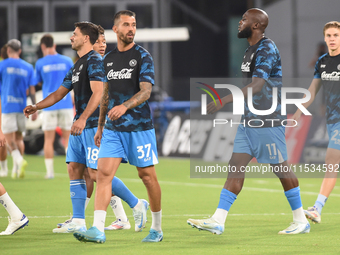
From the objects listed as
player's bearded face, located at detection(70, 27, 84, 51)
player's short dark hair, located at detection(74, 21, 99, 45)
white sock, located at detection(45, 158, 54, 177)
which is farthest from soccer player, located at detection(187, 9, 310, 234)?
white sock, located at detection(45, 158, 54, 177)

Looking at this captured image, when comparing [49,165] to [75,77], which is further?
[49,165]

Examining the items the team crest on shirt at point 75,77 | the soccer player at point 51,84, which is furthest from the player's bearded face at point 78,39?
the soccer player at point 51,84

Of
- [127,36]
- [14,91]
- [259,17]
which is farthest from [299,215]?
[14,91]

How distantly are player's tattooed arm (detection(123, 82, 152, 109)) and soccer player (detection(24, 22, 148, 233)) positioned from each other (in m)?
0.65

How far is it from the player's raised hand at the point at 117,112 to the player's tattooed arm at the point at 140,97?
0.05 metres

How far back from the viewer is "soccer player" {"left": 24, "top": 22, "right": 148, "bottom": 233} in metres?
5.93

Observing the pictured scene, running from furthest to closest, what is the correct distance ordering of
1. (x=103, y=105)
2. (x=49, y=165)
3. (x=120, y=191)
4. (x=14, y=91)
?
(x=14, y=91) → (x=49, y=165) → (x=120, y=191) → (x=103, y=105)

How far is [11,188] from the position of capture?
1023cm

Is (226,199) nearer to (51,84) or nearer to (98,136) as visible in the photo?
(98,136)

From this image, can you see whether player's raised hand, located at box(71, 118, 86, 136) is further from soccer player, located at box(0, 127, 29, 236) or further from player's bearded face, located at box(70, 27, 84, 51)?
soccer player, located at box(0, 127, 29, 236)

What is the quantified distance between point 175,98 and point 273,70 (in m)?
19.5

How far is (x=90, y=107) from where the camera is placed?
5730 millimetres

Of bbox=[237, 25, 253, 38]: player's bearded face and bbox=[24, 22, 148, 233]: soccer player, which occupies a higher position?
bbox=[237, 25, 253, 38]: player's bearded face

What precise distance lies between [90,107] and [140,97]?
0.69m
